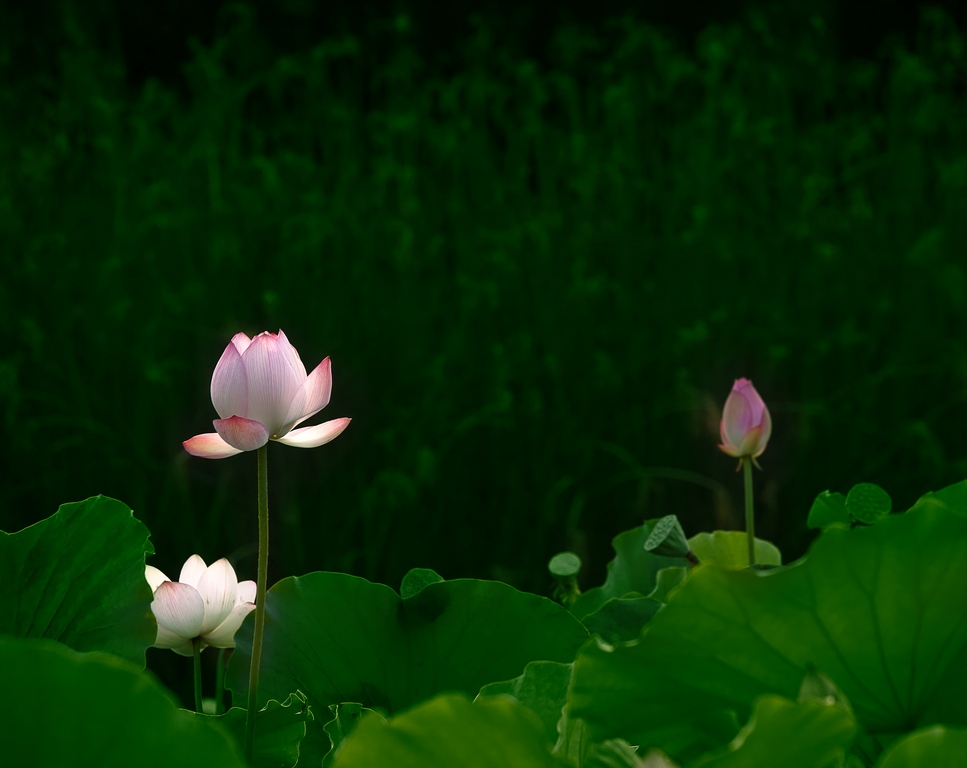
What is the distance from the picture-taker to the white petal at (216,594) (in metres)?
0.51

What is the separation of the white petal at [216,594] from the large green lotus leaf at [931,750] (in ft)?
1.11

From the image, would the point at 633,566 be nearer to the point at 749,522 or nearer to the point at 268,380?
the point at 749,522

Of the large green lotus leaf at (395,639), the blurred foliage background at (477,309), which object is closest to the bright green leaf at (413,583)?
the large green lotus leaf at (395,639)

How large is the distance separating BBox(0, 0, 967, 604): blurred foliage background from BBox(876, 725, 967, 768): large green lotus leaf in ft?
5.76

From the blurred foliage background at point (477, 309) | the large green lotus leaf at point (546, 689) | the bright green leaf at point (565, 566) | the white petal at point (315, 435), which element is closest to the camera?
the large green lotus leaf at point (546, 689)

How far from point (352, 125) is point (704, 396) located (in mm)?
1282

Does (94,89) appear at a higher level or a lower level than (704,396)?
higher

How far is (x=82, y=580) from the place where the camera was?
42 centimetres

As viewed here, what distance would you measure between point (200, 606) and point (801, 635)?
300 millimetres

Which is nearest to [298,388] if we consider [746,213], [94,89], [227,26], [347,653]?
[347,653]

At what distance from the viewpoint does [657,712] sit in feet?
1.08

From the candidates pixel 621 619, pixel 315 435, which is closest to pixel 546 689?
pixel 621 619

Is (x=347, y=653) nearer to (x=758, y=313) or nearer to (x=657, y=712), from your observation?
(x=657, y=712)

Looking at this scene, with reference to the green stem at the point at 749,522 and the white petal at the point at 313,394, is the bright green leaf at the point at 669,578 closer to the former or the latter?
the green stem at the point at 749,522
